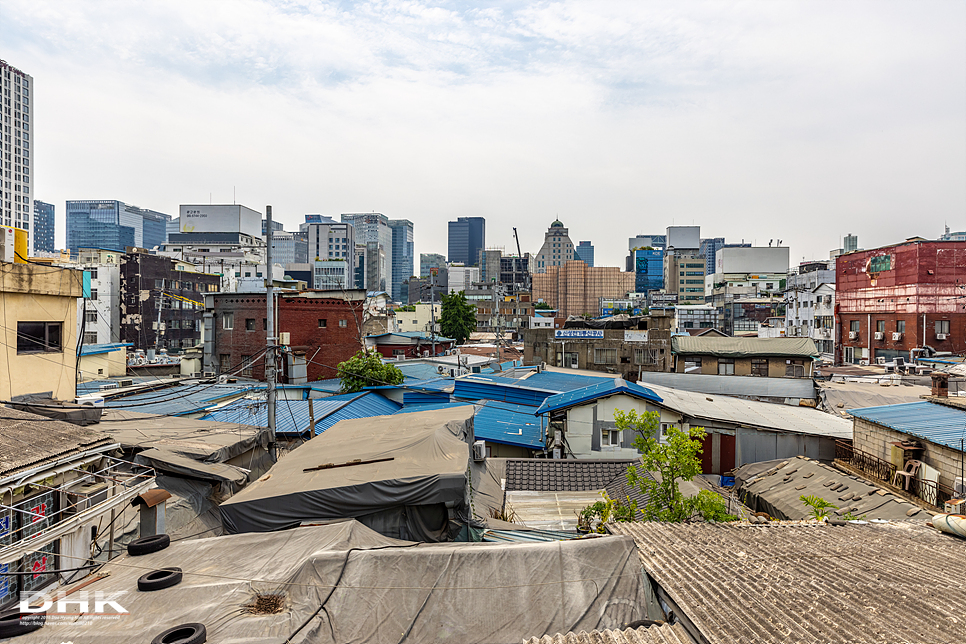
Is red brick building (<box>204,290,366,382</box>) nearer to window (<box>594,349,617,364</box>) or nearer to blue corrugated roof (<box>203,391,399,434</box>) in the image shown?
blue corrugated roof (<box>203,391,399,434</box>)

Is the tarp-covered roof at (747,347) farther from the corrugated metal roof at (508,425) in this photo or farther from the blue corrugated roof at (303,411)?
the blue corrugated roof at (303,411)

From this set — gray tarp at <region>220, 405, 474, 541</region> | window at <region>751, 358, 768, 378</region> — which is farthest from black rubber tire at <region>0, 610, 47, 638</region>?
window at <region>751, 358, 768, 378</region>

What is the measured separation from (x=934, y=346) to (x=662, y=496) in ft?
190

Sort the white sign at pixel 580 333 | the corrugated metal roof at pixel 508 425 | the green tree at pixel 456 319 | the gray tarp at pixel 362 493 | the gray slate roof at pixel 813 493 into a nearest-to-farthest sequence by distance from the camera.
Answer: the gray tarp at pixel 362 493 < the gray slate roof at pixel 813 493 < the corrugated metal roof at pixel 508 425 < the white sign at pixel 580 333 < the green tree at pixel 456 319

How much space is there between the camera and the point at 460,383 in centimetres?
2622

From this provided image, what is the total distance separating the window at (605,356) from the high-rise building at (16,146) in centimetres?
14087

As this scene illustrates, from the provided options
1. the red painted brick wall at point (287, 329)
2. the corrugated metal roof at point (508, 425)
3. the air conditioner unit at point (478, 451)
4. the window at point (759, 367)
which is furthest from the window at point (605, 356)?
the air conditioner unit at point (478, 451)

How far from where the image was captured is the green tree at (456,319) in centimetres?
7969

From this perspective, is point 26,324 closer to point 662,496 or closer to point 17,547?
point 17,547

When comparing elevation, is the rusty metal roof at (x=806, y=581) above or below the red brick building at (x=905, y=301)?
below

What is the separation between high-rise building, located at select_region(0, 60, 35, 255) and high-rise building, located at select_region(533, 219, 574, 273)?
470 ft

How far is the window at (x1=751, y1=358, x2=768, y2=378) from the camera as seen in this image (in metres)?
36.4

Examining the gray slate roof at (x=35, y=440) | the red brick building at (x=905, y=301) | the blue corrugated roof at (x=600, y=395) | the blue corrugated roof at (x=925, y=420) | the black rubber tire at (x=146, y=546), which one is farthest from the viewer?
the red brick building at (x=905, y=301)

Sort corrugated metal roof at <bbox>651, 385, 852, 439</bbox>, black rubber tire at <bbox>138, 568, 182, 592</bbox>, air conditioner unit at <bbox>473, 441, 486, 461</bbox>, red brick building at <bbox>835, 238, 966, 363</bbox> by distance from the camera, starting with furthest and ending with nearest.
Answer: red brick building at <bbox>835, 238, 966, 363</bbox> < corrugated metal roof at <bbox>651, 385, 852, 439</bbox> < air conditioner unit at <bbox>473, 441, 486, 461</bbox> < black rubber tire at <bbox>138, 568, 182, 592</bbox>
